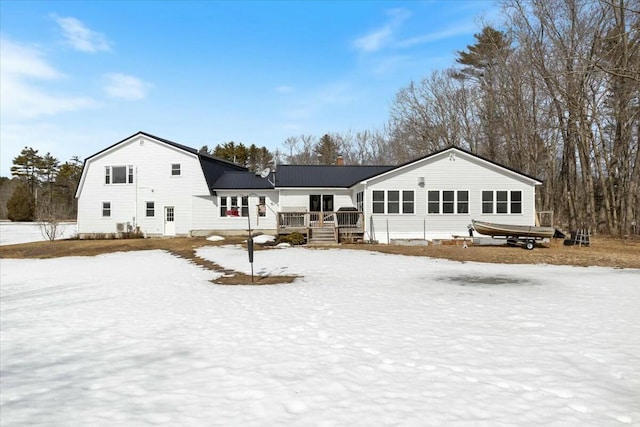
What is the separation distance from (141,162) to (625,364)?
3134 centimetres

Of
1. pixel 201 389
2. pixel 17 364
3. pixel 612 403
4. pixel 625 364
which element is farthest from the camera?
pixel 17 364

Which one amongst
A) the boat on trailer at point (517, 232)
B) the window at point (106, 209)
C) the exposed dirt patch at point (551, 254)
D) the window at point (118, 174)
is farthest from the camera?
the window at point (106, 209)

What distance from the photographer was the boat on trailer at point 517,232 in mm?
21250

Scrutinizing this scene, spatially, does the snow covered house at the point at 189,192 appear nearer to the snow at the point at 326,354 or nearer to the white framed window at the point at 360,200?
the white framed window at the point at 360,200

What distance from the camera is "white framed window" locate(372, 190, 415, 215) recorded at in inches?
955

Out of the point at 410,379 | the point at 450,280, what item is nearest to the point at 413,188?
the point at 450,280

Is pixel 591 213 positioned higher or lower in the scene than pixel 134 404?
higher

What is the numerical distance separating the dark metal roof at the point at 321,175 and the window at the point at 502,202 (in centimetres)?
745

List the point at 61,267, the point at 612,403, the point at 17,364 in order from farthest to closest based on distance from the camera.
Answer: the point at 61,267 → the point at 17,364 → the point at 612,403

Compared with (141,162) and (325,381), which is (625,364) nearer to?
(325,381)

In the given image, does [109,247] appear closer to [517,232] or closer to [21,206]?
[517,232]

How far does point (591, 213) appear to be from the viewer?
29.1 meters

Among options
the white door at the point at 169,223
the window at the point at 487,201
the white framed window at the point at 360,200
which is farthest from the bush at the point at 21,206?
the window at the point at 487,201

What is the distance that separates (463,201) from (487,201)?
1490 mm
